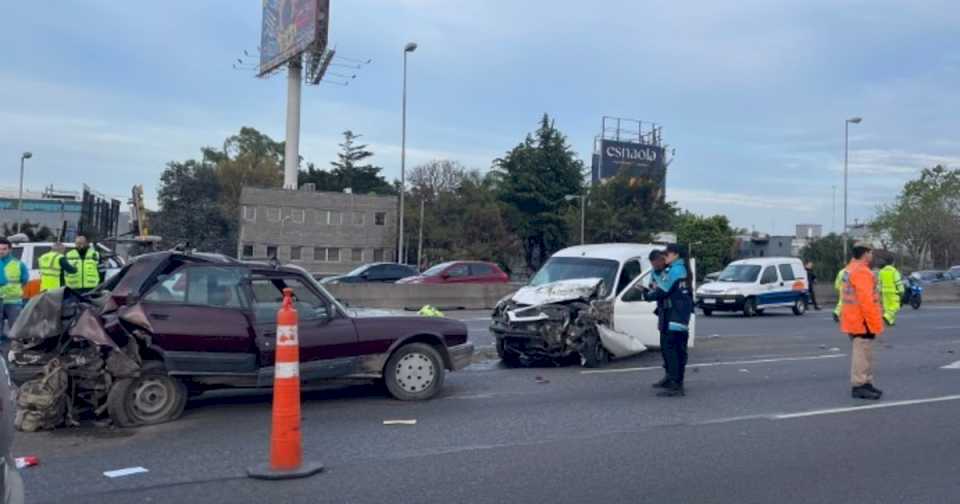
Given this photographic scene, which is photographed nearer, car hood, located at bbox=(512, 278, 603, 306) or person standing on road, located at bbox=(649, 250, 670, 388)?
person standing on road, located at bbox=(649, 250, 670, 388)

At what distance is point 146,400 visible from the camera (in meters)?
8.82

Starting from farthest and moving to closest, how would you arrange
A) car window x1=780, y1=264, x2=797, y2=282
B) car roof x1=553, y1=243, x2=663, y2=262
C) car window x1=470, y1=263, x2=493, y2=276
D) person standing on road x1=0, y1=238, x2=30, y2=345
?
1. car window x1=470, y1=263, x2=493, y2=276
2. car window x1=780, y1=264, x2=797, y2=282
3. car roof x1=553, y1=243, x2=663, y2=262
4. person standing on road x1=0, y1=238, x2=30, y2=345

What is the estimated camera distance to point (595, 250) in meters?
14.6

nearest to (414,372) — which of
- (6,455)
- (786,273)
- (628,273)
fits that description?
(628,273)

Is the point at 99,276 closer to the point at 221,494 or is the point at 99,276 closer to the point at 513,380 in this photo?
the point at 513,380

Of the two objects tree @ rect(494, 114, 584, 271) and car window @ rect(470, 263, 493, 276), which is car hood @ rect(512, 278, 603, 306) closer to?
car window @ rect(470, 263, 493, 276)

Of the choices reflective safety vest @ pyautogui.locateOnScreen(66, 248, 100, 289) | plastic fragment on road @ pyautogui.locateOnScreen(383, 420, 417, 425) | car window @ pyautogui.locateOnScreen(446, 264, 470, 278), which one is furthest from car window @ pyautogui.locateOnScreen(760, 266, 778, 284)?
plastic fragment on road @ pyautogui.locateOnScreen(383, 420, 417, 425)

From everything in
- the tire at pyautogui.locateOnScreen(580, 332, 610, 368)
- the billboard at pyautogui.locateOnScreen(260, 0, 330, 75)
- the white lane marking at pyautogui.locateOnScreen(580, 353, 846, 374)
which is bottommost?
the white lane marking at pyautogui.locateOnScreen(580, 353, 846, 374)

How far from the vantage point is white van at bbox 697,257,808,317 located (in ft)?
87.8

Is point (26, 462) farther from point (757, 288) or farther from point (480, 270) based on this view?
point (480, 270)

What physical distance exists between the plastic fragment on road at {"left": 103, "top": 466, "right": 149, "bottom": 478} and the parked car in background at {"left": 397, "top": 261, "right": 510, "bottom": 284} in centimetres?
2157

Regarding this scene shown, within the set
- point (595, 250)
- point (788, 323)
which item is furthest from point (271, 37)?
point (595, 250)

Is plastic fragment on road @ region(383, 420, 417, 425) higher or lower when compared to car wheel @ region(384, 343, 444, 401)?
lower

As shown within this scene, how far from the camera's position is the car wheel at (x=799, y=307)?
1105 inches
